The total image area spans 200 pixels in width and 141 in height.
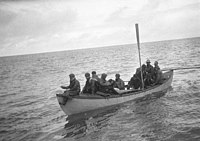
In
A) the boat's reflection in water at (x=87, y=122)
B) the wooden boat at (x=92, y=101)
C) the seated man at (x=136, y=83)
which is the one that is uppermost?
the seated man at (x=136, y=83)

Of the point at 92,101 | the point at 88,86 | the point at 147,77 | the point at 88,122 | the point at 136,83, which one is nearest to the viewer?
the point at 88,122

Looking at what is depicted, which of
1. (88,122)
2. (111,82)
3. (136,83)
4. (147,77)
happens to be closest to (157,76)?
(147,77)

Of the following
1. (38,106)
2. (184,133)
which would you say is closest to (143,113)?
(184,133)

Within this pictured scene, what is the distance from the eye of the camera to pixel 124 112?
11.3 meters

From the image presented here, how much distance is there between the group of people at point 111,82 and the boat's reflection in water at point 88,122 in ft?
3.75

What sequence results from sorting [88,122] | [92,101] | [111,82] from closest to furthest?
[88,122] → [92,101] → [111,82]

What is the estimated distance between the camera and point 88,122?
1043cm

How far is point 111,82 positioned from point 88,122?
320 centimetres

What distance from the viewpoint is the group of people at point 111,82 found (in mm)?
11241

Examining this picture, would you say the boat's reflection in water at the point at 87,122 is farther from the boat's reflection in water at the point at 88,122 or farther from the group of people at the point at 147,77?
the group of people at the point at 147,77

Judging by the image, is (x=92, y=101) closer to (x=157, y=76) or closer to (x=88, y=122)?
(x=88, y=122)

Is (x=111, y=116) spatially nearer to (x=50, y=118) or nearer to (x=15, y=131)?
(x=50, y=118)

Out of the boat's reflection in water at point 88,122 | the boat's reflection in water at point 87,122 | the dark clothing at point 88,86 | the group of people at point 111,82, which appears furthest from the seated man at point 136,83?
the dark clothing at point 88,86

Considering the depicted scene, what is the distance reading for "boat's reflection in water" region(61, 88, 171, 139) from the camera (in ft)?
30.4
